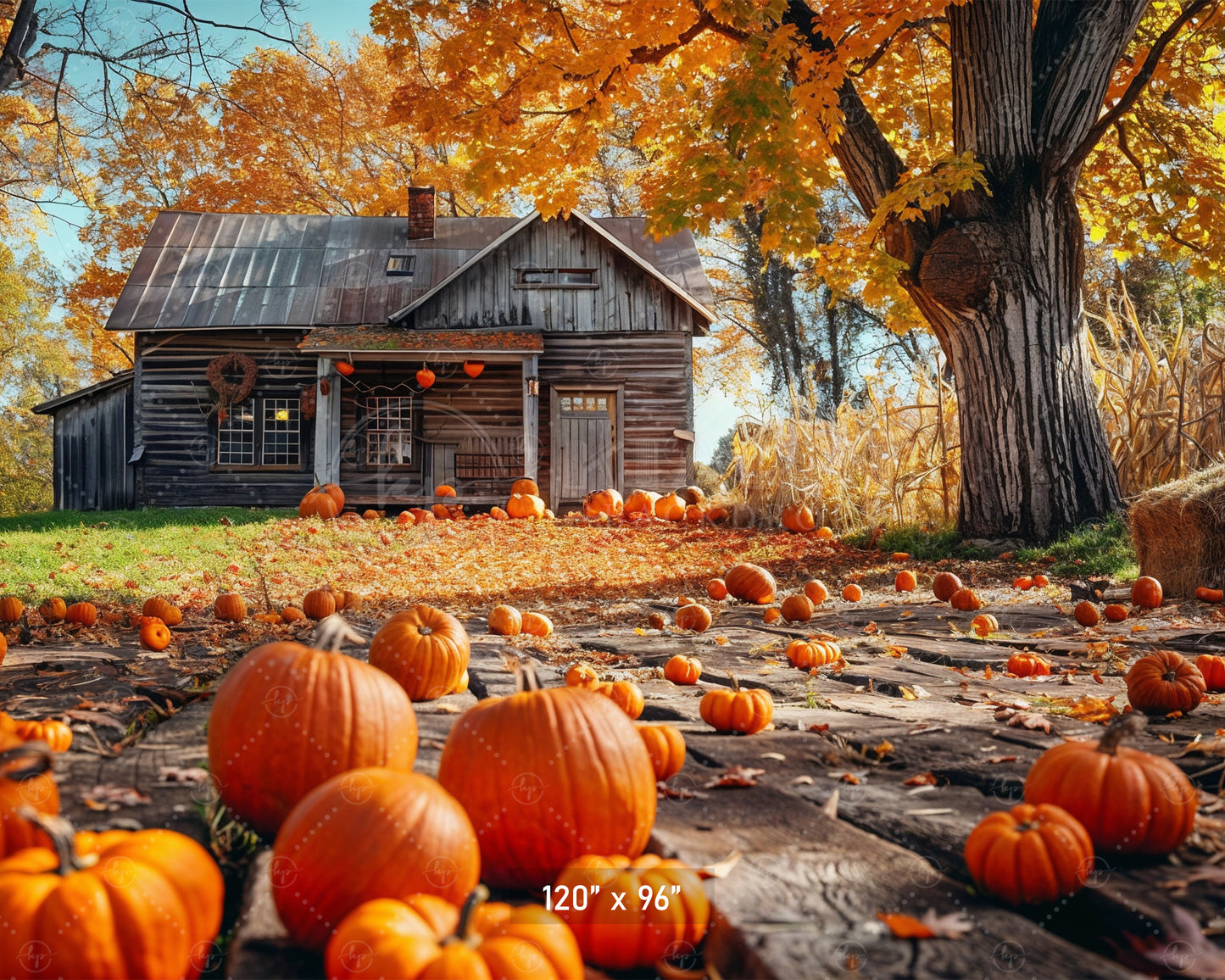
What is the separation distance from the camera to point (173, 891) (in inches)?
52.8

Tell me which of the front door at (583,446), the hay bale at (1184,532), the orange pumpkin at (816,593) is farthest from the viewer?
the front door at (583,446)

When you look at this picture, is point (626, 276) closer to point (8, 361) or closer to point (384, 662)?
point (384, 662)

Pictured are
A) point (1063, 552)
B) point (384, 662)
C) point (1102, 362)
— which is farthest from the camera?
point (1102, 362)

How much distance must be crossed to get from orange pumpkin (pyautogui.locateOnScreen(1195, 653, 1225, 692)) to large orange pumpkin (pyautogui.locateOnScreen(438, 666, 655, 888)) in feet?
8.90

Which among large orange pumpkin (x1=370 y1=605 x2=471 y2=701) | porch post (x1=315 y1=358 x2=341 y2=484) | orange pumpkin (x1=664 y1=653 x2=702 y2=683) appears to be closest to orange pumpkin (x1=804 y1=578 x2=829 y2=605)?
orange pumpkin (x1=664 y1=653 x2=702 y2=683)

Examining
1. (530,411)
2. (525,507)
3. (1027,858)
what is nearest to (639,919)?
(1027,858)

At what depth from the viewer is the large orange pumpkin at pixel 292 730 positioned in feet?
6.04

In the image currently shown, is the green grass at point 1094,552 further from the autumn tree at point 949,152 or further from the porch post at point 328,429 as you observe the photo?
the porch post at point 328,429

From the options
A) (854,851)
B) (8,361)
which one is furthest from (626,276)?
(8,361)

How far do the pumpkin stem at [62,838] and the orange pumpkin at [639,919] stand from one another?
747mm

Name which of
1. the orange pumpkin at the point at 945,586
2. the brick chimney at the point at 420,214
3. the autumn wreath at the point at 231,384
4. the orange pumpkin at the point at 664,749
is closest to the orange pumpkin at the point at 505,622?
the orange pumpkin at the point at 664,749

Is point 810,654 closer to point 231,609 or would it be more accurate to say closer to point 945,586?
point 945,586

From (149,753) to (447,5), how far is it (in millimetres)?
8293

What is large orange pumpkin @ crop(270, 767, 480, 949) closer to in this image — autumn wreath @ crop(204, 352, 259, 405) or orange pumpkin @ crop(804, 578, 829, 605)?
orange pumpkin @ crop(804, 578, 829, 605)
